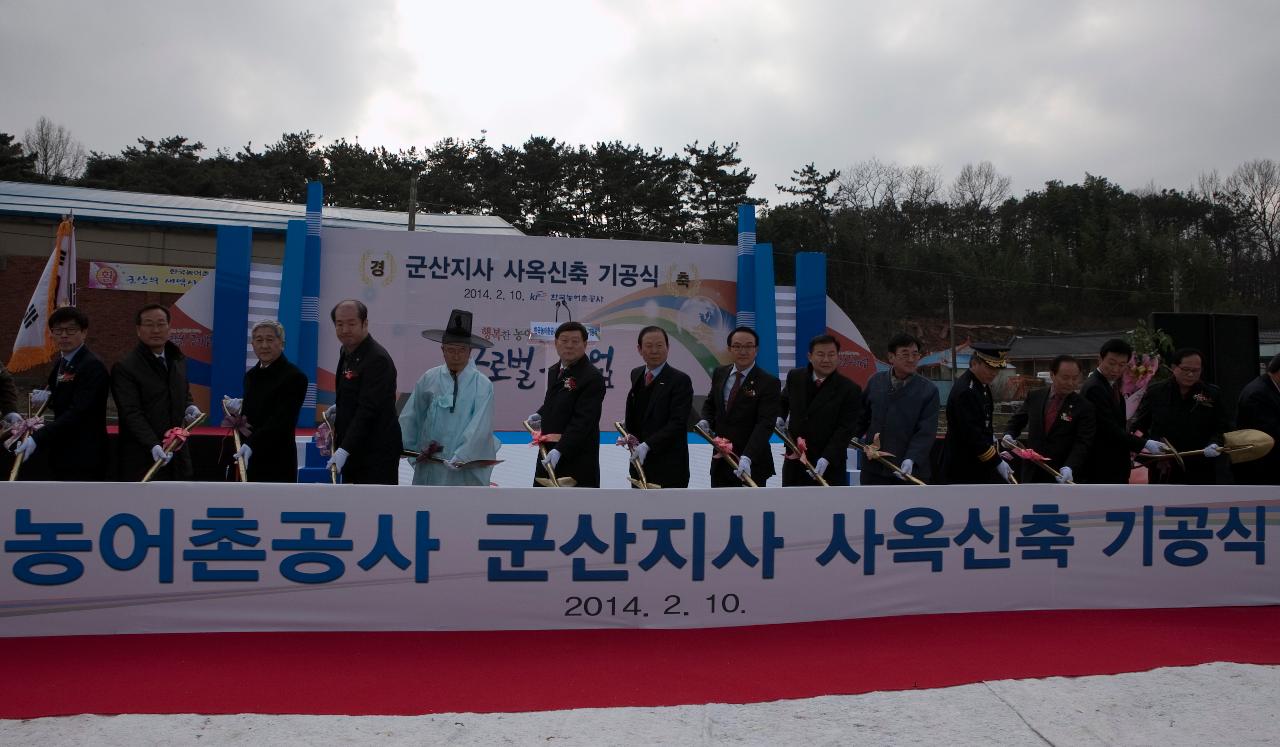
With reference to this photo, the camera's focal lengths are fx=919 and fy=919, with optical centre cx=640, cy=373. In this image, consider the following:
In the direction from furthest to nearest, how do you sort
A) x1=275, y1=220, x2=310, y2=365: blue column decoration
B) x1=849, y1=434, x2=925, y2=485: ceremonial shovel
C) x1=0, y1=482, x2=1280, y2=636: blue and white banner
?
x1=275, y1=220, x2=310, y2=365: blue column decoration
x1=849, y1=434, x2=925, y2=485: ceremonial shovel
x1=0, y1=482, x2=1280, y2=636: blue and white banner

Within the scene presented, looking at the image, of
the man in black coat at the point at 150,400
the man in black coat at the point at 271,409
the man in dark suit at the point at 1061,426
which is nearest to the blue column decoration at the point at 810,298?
the man in dark suit at the point at 1061,426

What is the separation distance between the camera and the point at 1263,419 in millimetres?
4922

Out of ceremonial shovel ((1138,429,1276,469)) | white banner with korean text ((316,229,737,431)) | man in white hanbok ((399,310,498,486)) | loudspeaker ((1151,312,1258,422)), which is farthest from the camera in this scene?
white banner with korean text ((316,229,737,431))

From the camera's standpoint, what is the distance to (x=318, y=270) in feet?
30.9

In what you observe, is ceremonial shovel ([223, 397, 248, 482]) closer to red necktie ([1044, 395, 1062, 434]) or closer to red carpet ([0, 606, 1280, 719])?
red carpet ([0, 606, 1280, 719])

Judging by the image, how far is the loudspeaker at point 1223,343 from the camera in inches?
298

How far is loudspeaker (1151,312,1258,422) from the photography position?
7570 mm

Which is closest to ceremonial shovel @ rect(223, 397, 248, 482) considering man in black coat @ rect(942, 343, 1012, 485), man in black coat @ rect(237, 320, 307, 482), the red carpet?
man in black coat @ rect(237, 320, 307, 482)

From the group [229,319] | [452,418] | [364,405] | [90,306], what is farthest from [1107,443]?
[90,306]

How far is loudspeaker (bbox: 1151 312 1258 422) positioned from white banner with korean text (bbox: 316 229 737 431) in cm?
436

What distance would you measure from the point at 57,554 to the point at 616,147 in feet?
92.1

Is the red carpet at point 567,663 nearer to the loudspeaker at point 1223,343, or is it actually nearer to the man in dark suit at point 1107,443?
the man in dark suit at point 1107,443

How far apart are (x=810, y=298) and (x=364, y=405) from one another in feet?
21.3

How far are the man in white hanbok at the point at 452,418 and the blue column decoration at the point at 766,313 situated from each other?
18.8 feet
